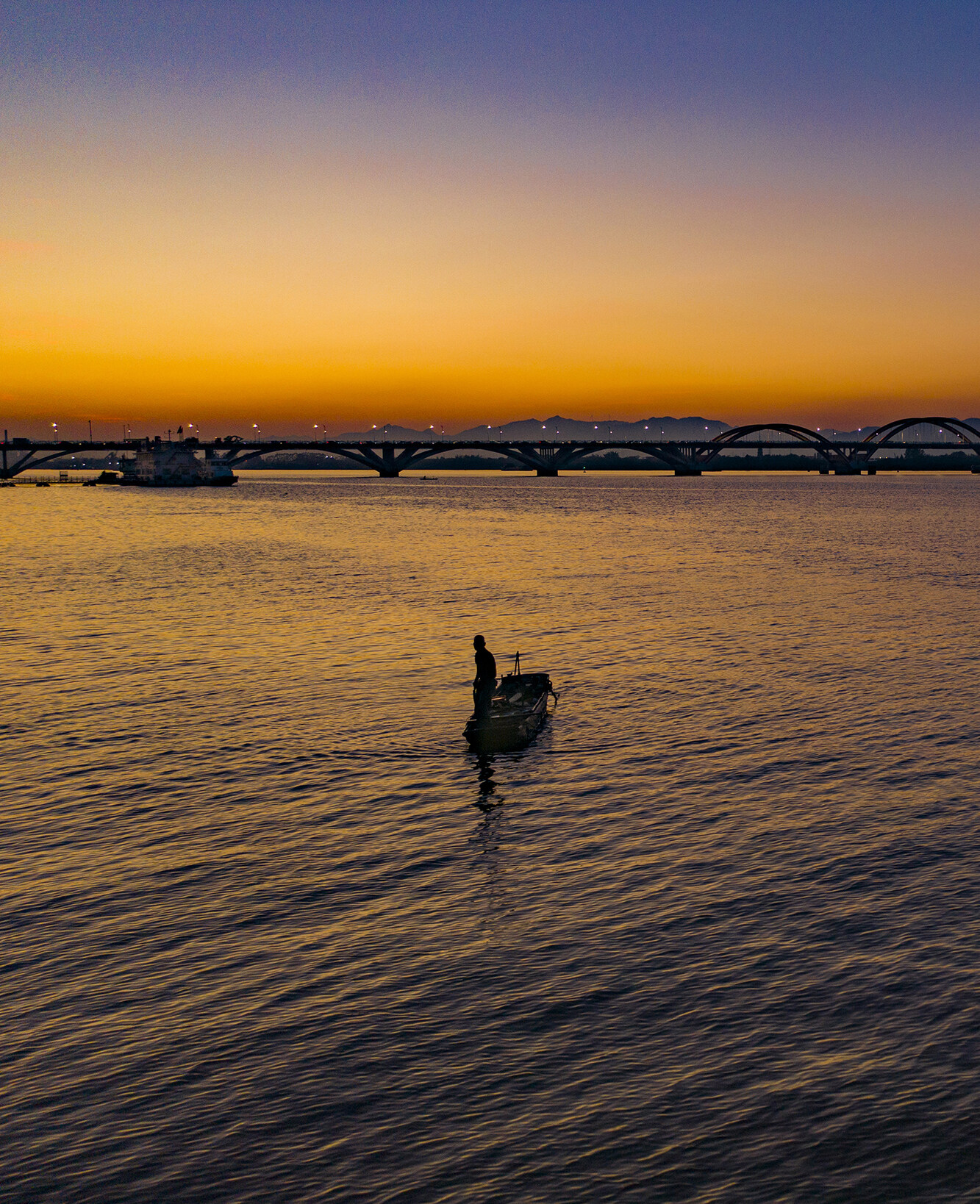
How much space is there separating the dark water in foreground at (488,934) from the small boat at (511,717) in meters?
0.71

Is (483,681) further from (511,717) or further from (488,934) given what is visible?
(488,934)

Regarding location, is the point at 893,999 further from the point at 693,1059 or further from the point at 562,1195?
the point at 562,1195

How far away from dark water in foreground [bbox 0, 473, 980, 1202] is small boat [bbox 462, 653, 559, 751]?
0.71m

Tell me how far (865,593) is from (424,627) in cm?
2988

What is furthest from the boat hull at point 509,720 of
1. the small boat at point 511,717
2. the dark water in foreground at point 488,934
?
the dark water in foreground at point 488,934

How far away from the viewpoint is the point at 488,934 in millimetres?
15625

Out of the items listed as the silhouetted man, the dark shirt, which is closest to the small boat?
the silhouetted man

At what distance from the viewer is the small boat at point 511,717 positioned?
27062 millimetres

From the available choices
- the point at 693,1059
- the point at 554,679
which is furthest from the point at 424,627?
the point at 693,1059

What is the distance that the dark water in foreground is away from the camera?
10500 mm

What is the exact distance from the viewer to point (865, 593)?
2495 inches

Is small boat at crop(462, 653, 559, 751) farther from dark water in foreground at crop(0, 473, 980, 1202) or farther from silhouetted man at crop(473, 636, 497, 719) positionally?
dark water in foreground at crop(0, 473, 980, 1202)

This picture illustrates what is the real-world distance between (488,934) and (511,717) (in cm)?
1193

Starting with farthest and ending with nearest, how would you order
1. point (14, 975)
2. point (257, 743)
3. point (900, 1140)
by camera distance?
point (257, 743), point (14, 975), point (900, 1140)
